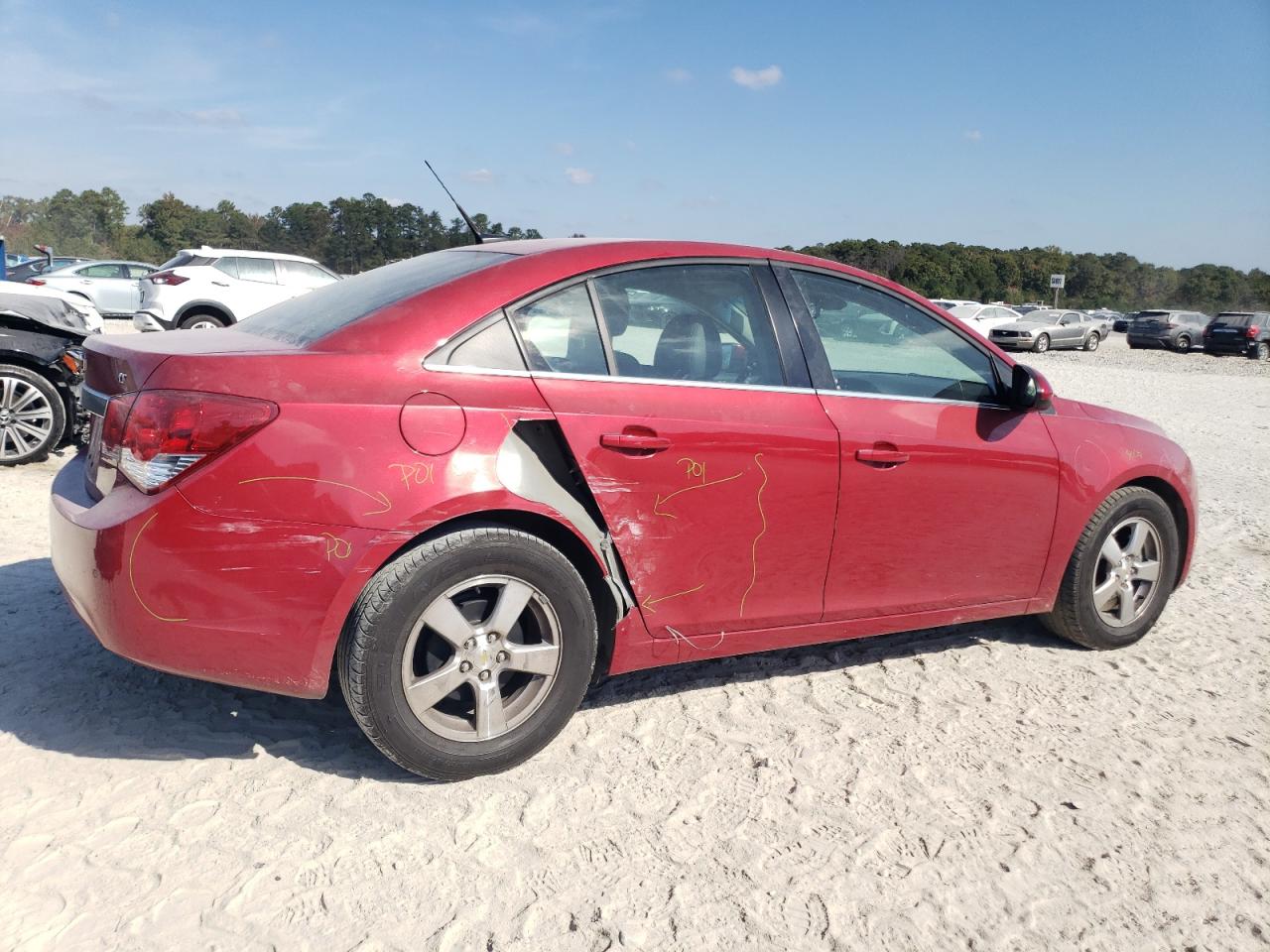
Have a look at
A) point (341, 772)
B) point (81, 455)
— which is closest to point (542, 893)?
point (341, 772)

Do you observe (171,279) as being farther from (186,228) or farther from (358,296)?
(186,228)

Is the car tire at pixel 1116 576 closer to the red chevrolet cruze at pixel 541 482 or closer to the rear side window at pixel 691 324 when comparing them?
the red chevrolet cruze at pixel 541 482

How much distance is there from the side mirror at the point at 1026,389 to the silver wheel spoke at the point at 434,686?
7.79 ft

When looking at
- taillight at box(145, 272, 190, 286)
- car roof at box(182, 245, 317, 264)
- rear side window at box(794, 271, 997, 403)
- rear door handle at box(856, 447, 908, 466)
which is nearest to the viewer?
rear door handle at box(856, 447, 908, 466)

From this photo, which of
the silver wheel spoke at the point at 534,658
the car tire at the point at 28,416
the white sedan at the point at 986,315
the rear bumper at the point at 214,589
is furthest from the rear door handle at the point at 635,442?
the white sedan at the point at 986,315

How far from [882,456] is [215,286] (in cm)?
1414

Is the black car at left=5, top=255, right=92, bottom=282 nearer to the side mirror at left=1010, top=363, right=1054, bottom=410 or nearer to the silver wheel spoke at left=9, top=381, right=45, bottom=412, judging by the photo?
the silver wheel spoke at left=9, top=381, right=45, bottom=412

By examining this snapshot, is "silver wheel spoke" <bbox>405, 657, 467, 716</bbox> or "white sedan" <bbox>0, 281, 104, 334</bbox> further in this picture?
Result: "white sedan" <bbox>0, 281, 104, 334</bbox>

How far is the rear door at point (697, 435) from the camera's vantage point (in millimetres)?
3109

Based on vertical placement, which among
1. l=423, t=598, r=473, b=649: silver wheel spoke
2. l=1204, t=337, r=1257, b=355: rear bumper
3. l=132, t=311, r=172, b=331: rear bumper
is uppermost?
l=423, t=598, r=473, b=649: silver wheel spoke

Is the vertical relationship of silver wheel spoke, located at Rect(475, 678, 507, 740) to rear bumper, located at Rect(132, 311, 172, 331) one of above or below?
above

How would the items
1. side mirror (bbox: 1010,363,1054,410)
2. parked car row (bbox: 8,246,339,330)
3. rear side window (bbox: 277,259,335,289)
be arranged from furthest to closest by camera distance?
rear side window (bbox: 277,259,335,289) < parked car row (bbox: 8,246,339,330) < side mirror (bbox: 1010,363,1054,410)

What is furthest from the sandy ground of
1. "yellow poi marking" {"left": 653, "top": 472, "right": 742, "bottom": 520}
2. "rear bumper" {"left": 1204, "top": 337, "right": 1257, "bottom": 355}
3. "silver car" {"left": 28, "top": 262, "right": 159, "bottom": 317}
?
"rear bumper" {"left": 1204, "top": 337, "right": 1257, "bottom": 355}

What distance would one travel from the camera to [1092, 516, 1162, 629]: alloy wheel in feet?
14.3
